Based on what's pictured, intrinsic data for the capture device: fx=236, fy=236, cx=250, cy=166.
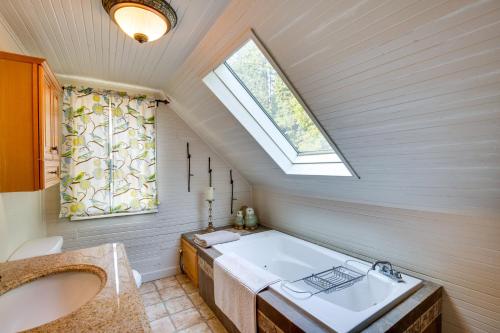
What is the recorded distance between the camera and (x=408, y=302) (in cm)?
158

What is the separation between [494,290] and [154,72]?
3.31 metres

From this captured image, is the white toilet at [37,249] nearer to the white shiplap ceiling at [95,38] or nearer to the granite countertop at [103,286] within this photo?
the granite countertop at [103,286]

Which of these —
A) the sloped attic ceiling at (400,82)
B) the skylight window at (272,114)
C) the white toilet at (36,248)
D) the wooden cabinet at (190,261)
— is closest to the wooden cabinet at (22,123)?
the white toilet at (36,248)

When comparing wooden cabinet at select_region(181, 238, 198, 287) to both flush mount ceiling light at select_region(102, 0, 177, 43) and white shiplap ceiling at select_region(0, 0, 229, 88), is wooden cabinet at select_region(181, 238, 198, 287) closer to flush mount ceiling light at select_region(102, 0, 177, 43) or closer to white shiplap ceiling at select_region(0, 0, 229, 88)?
white shiplap ceiling at select_region(0, 0, 229, 88)

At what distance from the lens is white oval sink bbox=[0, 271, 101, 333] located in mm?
1041

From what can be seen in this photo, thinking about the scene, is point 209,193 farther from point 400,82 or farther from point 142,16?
point 400,82

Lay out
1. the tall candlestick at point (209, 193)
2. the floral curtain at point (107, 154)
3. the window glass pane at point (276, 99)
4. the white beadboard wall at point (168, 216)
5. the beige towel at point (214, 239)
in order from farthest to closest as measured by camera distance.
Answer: the tall candlestick at point (209, 193) → the white beadboard wall at point (168, 216) → the beige towel at point (214, 239) → the floral curtain at point (107, 154) → the window glass pane at point (276, 99)

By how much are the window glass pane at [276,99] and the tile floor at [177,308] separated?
2.00m

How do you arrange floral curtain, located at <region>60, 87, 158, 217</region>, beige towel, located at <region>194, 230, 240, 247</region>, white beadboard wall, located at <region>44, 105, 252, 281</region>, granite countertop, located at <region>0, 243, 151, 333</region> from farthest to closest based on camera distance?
white beadboard wall, located at <region>44, 105, 252, 281</region>
beige towel, located at <region>194, 230, 240, 247</region>
floral curtain, located at <region>60, 87, 158, 217</region>
granite countertop, located at <region>0, 243, 151, 333</region>

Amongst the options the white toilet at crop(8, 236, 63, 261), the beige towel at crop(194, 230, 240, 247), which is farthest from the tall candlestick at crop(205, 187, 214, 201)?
the white toilet at crop(8, 236, 63, 261)

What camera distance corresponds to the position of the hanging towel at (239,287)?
1779mm

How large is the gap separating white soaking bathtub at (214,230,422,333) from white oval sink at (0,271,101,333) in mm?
1203

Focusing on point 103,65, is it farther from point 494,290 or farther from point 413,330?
point 494,290

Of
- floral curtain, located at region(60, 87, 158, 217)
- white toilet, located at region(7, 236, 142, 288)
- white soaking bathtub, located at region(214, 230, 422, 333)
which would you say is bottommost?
white soaking bathtub, located at region(214, 230, 422, 333)
